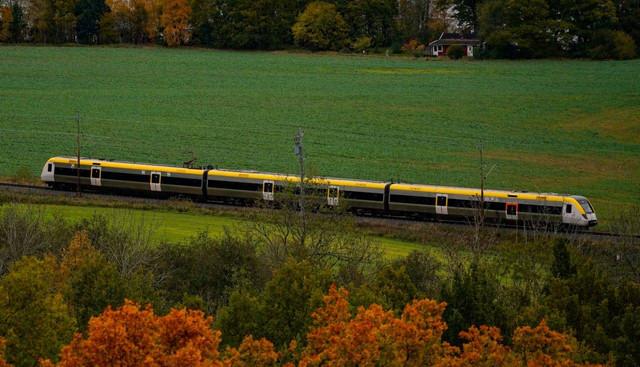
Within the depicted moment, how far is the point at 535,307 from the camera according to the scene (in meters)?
29.4

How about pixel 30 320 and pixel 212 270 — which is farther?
pixel 212 270

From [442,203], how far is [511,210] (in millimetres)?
3825

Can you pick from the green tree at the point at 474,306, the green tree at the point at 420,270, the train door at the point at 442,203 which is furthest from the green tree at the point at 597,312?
the train door at the point at 442,203

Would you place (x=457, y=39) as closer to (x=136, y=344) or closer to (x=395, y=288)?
(x=395, y=288)

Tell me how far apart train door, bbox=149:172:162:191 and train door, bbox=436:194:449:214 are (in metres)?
17.2

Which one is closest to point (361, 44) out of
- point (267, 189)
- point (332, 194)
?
point (267, 189)

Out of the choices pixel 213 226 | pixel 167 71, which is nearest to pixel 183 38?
pixel 167 71

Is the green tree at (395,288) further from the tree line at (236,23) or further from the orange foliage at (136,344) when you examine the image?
the tree line at (236,23)

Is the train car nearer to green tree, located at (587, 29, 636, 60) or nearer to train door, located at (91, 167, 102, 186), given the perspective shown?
train door, located at (91, 167, 102, 186)

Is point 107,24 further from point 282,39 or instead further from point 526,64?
point 526,64

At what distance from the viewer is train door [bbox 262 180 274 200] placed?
190ft

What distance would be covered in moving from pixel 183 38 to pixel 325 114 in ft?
152

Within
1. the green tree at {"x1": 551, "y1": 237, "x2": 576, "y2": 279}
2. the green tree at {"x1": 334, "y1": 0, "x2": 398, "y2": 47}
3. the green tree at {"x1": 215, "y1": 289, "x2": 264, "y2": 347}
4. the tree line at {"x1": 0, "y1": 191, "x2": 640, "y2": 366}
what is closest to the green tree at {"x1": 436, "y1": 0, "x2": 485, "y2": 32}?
the green tree at {"x1": 334, "y1": 0, "x2": 398, "y2": 47}

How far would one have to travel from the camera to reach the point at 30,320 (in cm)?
2634
